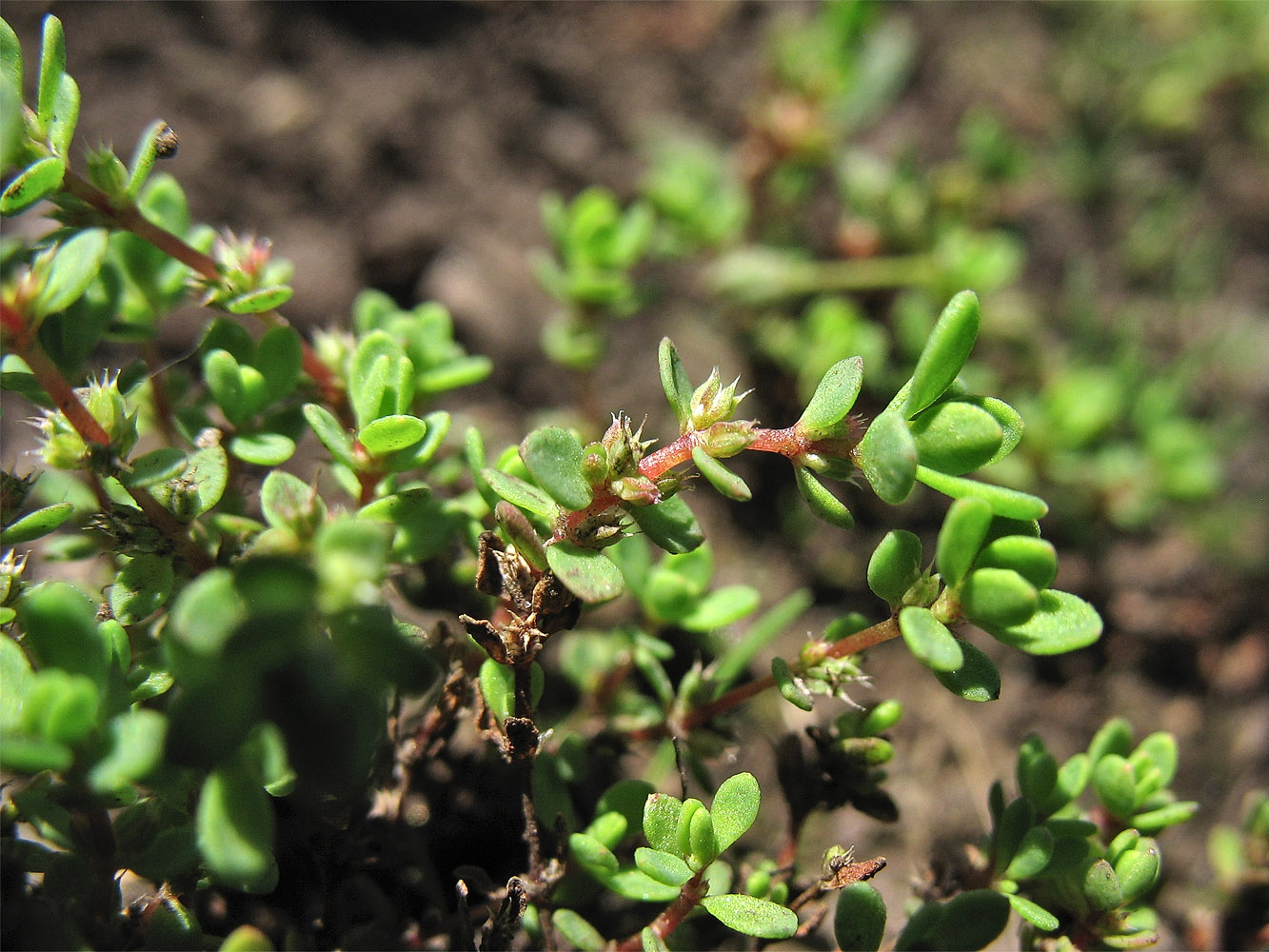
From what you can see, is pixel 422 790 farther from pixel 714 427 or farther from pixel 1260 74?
pixel 1260 74

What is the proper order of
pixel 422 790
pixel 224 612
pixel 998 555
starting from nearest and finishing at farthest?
1. pixel 224 612
2. pixel 998 555
3. pixel 422 790

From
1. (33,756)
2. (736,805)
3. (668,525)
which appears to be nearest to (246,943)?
(33,756)

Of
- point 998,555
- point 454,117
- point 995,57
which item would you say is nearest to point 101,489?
point 998,555

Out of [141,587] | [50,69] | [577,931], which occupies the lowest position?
[577,931]

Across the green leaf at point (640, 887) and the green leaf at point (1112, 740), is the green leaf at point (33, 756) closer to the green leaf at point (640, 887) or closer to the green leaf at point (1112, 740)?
the green leaf at point (640, 887)

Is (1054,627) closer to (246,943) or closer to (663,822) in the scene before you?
(663,822)

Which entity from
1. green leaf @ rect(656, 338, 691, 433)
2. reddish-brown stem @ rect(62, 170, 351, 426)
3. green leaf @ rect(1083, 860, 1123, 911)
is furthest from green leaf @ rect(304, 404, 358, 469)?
green leaf @ rect(1083, 860, 1123, 911)

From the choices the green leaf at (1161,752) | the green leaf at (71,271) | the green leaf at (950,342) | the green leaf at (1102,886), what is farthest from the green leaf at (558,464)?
the green leaf at (1161,752)
